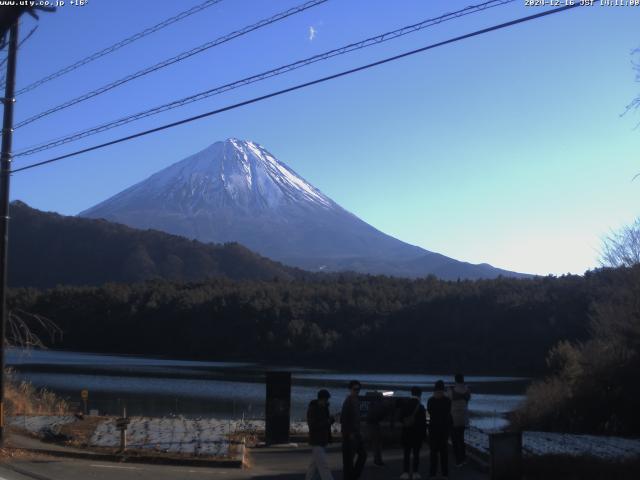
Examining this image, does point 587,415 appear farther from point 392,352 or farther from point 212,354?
point 212,354

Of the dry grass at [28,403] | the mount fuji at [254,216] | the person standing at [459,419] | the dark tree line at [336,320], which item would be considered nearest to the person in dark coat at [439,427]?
the person standing at [459,419]

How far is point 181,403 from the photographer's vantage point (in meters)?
33.3

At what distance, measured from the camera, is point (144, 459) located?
15789mm

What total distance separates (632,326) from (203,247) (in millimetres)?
116107

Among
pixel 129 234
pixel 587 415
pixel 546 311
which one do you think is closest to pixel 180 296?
pixel 546 311

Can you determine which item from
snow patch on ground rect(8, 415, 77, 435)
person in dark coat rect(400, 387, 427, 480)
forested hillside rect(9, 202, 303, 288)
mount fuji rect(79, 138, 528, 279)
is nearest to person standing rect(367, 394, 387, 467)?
person in dark coat rect(400, 387, 427, 480)

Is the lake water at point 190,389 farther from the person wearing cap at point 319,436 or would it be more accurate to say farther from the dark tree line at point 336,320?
the person wearing cap at point 319,436

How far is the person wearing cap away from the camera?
12094mm

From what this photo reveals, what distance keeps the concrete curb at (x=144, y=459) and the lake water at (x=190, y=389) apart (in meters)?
9.13

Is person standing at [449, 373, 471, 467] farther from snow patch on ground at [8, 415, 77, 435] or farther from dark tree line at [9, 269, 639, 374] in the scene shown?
dark tree line at [9, 269, 639, 374]

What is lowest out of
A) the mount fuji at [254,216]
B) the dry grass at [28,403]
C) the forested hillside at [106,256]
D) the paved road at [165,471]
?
the paved road at [165,471]

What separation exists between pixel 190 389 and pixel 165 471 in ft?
83.0

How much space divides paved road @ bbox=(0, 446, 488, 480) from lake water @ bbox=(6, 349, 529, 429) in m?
8.54

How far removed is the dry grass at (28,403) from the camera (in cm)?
2238
